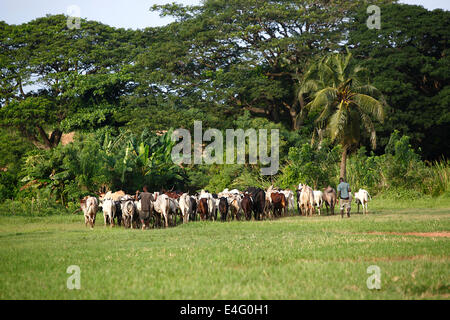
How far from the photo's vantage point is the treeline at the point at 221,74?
32.8 meters

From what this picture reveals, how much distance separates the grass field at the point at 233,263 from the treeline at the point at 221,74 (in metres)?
16.5

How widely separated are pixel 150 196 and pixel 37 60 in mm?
21762

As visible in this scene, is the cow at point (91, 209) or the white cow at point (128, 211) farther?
the cow at point (91, 209)

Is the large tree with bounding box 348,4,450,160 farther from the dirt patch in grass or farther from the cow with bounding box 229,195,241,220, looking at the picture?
the dirt patch in grass

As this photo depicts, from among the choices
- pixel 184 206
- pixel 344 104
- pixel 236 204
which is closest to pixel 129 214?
pixel 184 206

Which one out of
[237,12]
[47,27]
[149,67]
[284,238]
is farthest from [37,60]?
[284,238]

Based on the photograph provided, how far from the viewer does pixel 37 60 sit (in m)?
34.5

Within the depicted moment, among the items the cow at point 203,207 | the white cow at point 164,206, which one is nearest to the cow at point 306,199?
the cow at point 203,207

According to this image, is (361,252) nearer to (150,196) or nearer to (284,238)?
(284,238)

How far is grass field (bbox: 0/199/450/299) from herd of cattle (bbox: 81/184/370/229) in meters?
2.29

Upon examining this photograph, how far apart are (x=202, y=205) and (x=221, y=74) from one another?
1700 cm

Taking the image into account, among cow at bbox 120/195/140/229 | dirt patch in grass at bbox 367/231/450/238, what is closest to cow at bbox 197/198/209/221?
cow at bbox 120/195/140/229

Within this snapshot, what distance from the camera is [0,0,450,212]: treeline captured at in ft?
108

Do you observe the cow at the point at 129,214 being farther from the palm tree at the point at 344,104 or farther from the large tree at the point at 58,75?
the large tree at the point at 58,75
